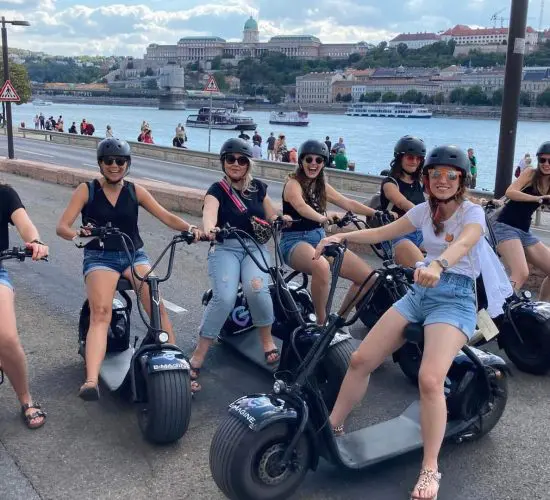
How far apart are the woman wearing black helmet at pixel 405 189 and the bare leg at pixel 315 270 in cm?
68

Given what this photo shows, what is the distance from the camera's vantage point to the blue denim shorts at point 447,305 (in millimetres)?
3854

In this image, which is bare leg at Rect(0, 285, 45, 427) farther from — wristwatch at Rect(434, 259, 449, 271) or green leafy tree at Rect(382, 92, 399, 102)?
green leafy tree at Rect(382, 92, 399, 102)

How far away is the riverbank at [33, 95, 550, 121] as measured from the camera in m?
97.6

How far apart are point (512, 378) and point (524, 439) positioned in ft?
3.41

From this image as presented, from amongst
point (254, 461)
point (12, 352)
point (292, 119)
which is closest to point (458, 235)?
point (254, 461)

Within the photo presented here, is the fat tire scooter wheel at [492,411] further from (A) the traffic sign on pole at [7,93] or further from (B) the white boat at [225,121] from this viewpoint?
(B) the white boat at [225,121]

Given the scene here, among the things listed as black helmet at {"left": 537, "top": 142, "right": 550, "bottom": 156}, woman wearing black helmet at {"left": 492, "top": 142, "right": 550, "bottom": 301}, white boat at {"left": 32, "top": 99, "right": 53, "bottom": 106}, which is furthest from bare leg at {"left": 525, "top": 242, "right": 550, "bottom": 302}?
white boat at {"left": 32, "top": 99, "right": 53, "bottom": 106}

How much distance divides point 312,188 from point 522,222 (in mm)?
1967

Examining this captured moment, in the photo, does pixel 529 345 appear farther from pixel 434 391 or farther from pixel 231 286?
pixel 231 286

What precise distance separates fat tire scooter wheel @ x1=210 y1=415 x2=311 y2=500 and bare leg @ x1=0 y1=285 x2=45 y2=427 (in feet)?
5.17

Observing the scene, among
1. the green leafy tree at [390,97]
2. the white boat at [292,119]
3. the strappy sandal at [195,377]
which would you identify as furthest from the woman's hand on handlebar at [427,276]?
the green leafy tree at [390,97]

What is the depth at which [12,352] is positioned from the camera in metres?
4.43

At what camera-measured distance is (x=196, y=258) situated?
31.4 ft

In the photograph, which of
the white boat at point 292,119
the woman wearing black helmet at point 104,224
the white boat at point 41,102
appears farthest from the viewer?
the white boat at point 41,102
